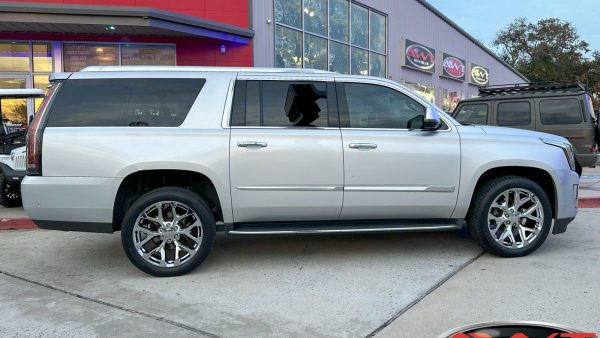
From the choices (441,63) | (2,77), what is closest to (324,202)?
(2,77)

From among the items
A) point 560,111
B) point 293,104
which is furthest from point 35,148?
point 560,111

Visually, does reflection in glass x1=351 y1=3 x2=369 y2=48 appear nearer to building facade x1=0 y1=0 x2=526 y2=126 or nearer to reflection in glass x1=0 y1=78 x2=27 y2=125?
building facade x1=0 y1=0 x2=526 y2=126

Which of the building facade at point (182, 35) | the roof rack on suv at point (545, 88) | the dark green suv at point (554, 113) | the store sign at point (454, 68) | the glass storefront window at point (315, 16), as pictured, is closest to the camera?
the dark green suv at point (554, 113)

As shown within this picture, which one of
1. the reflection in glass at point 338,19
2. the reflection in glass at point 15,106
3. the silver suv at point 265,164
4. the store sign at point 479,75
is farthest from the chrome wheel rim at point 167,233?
the store sign at point 479,75

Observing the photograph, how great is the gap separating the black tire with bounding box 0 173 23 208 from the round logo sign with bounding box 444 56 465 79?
20.9 meters

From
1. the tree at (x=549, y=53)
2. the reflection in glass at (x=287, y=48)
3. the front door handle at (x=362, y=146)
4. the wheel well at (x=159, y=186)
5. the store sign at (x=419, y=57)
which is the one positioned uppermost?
the tree at (x=549, y=53)

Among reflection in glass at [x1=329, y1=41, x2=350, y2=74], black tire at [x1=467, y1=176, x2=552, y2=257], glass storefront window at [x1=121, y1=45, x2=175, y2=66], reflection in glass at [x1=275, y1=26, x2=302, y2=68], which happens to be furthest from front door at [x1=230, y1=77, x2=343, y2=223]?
reflection in glass at [x1=329, y1=41, x2=350, y2=74]

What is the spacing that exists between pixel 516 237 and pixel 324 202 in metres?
2.09

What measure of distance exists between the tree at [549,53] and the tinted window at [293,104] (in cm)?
5317

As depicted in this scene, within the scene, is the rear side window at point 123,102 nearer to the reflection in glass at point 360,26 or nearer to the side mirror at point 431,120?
the side mirror at point 431,120

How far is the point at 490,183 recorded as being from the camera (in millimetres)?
4980

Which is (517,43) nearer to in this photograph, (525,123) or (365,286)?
(525,123)

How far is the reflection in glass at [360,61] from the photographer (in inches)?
701

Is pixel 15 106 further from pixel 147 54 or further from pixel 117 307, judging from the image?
pixel 117 307
